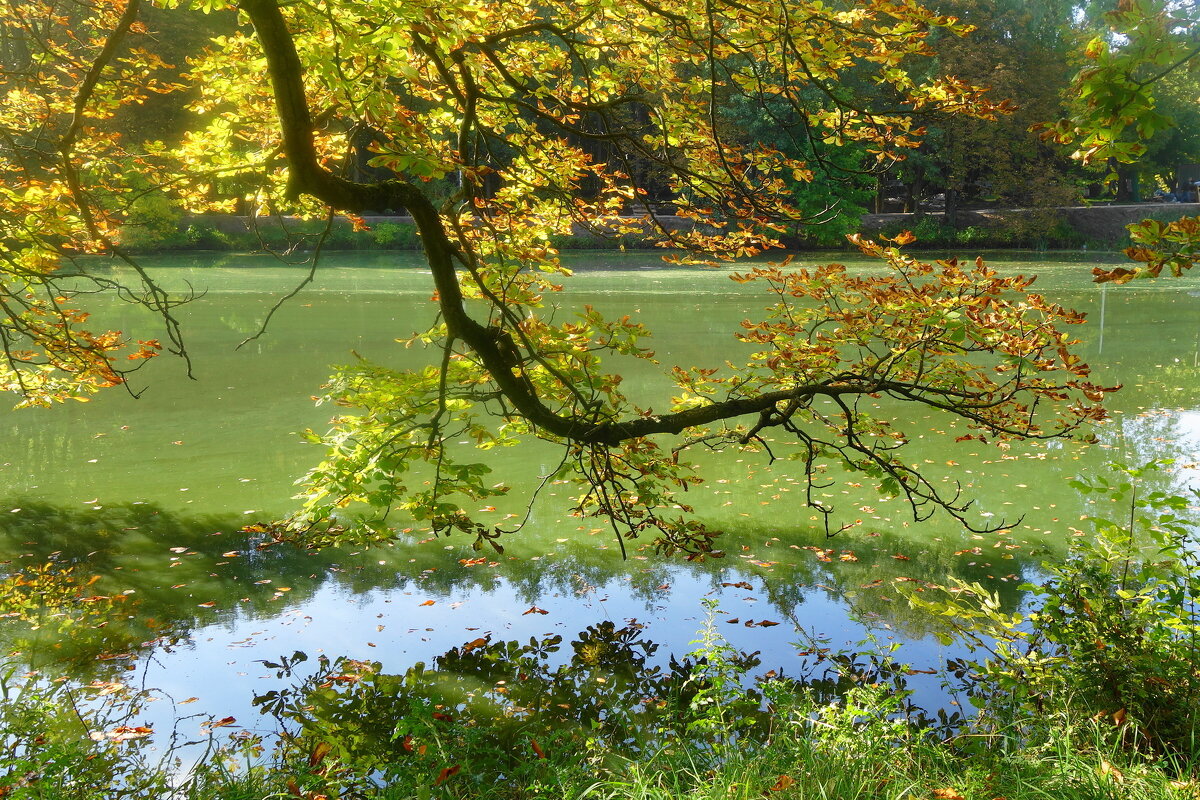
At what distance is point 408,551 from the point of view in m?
5.54

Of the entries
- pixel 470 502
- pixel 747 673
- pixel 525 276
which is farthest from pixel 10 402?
pixel 747 673

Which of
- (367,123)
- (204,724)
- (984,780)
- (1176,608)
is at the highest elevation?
(367,123)

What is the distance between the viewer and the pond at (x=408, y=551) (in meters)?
4.39

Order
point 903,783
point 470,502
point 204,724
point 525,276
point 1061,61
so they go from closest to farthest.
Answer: point 903,783, point 204,724, point 525,276, point 470,502, point 1061,61

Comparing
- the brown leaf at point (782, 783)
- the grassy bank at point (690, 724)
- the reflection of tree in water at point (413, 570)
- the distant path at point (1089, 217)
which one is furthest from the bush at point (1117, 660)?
the distant path at point (1089, 217)

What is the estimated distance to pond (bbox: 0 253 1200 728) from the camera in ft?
14.4

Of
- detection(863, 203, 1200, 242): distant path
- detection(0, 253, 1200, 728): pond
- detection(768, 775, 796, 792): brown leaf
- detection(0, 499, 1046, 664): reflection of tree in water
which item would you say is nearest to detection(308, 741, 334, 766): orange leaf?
detection(0, 253, 1200, 728): pond

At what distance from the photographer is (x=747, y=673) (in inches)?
161

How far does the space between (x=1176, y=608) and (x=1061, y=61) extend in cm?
3184

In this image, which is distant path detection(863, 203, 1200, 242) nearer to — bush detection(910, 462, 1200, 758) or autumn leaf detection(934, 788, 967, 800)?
bush detection(910, 462, 1200, 758)

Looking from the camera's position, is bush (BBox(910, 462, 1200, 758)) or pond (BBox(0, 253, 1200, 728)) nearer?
bush (BBox(910, 462, 1200, 758))

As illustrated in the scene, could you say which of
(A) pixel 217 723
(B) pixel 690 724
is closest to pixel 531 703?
(B) pixel 690 724

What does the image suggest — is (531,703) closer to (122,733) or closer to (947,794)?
(122,733)

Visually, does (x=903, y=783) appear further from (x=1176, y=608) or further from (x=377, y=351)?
(x=377, y=351)
